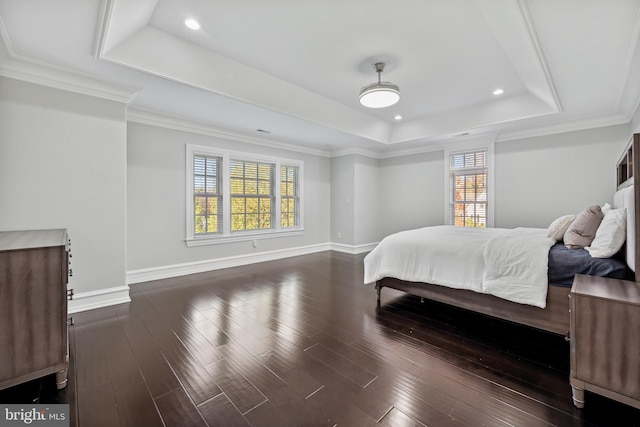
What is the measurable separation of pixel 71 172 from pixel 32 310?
6.02ft

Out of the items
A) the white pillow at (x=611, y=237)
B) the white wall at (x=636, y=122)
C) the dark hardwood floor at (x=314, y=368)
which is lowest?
the dark hardwood floor at (x=314, y=368)

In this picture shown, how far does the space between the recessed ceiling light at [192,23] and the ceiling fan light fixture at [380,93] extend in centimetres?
185

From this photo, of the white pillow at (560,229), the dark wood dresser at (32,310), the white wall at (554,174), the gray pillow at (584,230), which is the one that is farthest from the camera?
the white wall at (554,174)

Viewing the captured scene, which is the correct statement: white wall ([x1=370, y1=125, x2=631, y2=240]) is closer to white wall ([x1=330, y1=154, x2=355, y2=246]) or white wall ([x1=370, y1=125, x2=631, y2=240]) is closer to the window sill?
white wall ([x1=330, y1=154, x2=355, y2=246])

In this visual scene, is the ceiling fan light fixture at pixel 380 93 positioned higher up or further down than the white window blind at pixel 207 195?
higher up

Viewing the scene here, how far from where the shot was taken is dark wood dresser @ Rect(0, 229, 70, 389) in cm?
152

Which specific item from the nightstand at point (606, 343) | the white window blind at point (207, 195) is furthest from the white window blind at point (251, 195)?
the nightstand at point (606, 343)

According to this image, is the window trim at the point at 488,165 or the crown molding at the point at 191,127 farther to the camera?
the window trim at the point at 488,165

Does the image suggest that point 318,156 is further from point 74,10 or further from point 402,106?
point 74,10

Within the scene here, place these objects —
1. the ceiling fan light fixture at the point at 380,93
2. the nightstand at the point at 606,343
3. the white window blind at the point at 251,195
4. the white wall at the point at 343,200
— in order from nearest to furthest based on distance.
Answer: the nightstand at the point at 606,343, the ceiling fan light fixture at the point at 380,93, the white window blind at the point at 251,195, the white wall at the point at 343,200

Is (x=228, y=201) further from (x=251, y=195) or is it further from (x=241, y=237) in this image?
(x=241, y=237)

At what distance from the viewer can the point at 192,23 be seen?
2.49 meters

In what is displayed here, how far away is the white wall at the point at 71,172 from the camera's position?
2557mm

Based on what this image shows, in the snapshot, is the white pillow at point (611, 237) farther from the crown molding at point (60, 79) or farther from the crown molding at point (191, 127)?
the crown molding at point (191, 127)
